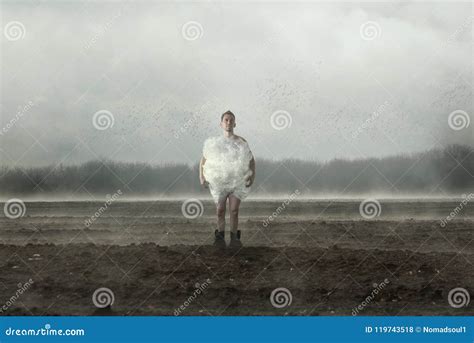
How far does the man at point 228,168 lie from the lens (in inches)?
412

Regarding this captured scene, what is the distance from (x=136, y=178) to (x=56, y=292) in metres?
8.25

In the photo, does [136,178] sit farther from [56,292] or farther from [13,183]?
[56,292]

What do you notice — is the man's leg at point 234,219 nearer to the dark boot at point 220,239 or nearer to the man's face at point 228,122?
the dark boot at point 220,239

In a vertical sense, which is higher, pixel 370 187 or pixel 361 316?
pixel 370 187

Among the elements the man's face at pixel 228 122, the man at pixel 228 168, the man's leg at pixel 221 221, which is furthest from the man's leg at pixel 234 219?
the man's face at pixel 228 122

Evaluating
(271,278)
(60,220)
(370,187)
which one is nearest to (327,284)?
(271,278)

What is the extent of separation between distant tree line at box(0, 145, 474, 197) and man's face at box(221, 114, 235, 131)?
4865 millimetres

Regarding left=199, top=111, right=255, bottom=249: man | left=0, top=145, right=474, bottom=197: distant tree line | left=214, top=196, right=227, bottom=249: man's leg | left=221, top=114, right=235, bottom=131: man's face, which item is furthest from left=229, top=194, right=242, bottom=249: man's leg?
left=0, top=145, right=474, bottom=197: distant tree line

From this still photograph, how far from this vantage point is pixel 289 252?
429 inches

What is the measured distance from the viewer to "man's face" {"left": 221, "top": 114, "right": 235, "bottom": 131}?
1038 centimetres

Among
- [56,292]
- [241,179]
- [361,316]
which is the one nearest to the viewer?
[361,316]

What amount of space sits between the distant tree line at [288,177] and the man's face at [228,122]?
16.0 ft

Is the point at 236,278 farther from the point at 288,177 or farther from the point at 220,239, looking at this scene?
Answer: the point at 288,177

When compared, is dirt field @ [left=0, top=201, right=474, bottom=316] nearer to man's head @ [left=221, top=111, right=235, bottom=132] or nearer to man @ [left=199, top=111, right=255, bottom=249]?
man @ [left=199, top=111, right=255, bottom=249]
